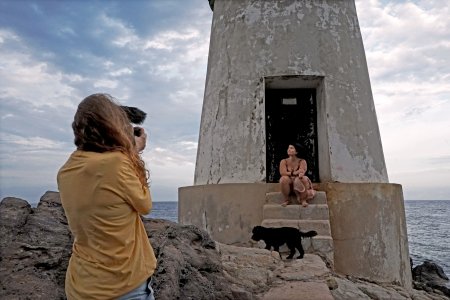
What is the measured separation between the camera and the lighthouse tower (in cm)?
593

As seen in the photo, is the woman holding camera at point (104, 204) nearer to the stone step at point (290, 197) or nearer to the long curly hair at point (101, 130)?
the long curly hair at point (101, 130)

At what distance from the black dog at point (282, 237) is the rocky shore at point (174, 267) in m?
0.57

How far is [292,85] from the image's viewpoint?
23.1 feet

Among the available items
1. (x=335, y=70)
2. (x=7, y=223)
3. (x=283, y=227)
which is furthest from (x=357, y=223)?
(x=7, y=223)

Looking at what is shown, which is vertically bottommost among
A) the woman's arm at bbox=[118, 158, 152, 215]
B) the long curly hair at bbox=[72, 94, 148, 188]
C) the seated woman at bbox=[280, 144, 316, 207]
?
the woman's arm at bbox=[118, 158, 152, 215]

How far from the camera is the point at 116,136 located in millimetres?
1655

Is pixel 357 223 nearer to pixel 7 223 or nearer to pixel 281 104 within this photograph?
pixel 281 104

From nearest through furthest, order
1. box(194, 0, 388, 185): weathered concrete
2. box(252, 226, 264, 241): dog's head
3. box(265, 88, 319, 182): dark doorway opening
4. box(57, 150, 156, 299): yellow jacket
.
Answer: box(57, 150, 156, 299): yellow jacket
box(252, 226, 264, 241): dog's head
box(194, 0, 388, 185): weathered concrete
box(265, 88, 319, 182): dark doorway opening

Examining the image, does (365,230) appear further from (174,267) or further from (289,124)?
(174,267)

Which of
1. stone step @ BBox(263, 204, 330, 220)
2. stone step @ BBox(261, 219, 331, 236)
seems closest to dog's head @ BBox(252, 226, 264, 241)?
stone step @ BBox(261, 219, 331, 236)

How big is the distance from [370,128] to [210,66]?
2998 mm

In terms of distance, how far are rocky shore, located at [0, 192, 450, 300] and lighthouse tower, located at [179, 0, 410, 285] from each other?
1778 millimetres

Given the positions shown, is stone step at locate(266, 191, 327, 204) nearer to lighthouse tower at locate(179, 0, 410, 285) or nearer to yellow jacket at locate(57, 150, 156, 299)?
lighthouse tower at locate(179, 0, 410, 285)

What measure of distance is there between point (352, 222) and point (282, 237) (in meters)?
1.44
